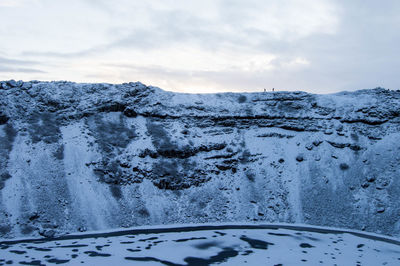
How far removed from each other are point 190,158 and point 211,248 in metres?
13.8

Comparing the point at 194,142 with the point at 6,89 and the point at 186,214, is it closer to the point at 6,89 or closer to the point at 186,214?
the point at 186,214

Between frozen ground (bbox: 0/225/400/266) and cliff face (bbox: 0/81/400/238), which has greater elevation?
cliff face (bbox: 0/81/400/238)

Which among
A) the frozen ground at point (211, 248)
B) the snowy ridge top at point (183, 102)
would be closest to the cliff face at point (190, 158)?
the snowy ridge top at point (183, 102)

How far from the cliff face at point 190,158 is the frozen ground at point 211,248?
2304 millimetres

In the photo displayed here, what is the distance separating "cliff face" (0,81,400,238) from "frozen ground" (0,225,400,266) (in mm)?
2304

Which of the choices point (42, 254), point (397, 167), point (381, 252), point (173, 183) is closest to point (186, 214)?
point (173, 183)

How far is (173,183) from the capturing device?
3241 cm

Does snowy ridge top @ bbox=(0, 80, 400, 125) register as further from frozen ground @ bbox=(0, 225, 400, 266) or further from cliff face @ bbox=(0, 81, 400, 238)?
frozen ground @ bbox=(0, 225, 400, 266)

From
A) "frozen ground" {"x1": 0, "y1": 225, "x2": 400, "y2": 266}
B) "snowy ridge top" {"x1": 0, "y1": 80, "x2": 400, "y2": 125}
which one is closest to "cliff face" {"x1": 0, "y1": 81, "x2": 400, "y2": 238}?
"snowy ridge top" {"x1": 0, "y1": 80, "x2": 400, "y2": 125}

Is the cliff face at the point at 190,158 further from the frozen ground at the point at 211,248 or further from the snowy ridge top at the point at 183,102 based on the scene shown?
the frozen ground at the point at 211,248

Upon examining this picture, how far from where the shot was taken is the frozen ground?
20.4m

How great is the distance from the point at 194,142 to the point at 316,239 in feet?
51.6

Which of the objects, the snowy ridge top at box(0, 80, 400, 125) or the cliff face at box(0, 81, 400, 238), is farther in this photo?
the snowy ridge top at box(0, 80, 400, 125)

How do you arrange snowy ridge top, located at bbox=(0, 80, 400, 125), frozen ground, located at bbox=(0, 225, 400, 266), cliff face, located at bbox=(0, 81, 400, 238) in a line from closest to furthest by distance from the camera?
frozen ground, located at bbox=(0, 225, 400, 266), cliff face, located at bbox=(0, 81, 400, 238), snowy ridge top, located at bbox=(0, 80, 400, 125)
